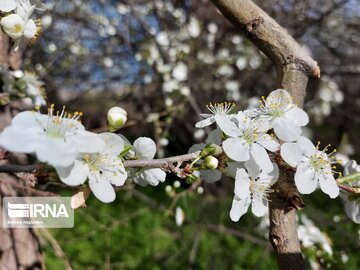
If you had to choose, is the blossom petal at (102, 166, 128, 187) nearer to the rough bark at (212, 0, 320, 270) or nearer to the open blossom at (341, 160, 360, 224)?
the rough bark at (212, 0, 320, 270)

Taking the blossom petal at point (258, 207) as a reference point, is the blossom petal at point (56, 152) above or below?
above

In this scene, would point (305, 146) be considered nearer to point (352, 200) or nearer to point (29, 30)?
point (352, 200)

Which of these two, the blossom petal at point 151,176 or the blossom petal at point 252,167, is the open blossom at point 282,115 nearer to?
the blossom petal at point 252,167

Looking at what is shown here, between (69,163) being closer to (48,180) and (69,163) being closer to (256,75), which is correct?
(48,180)

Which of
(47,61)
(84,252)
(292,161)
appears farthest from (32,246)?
(84,252)

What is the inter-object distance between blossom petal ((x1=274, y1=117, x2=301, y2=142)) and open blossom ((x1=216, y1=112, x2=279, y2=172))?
16 millimetres

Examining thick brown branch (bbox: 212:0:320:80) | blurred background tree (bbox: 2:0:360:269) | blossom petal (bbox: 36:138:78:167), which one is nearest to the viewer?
blossom petal (bbox: 36:138:78:167)

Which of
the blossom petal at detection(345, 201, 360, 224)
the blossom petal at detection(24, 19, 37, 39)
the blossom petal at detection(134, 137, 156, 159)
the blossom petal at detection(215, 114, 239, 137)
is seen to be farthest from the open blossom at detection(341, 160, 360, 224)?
the blossom petal at detection(24, 19, 37, 39)

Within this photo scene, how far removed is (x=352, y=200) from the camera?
2.81 feet

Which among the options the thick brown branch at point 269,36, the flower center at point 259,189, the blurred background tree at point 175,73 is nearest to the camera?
the flower center at point 259,189

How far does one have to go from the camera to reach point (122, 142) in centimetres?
73

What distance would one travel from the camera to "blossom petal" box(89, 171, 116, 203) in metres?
0.72

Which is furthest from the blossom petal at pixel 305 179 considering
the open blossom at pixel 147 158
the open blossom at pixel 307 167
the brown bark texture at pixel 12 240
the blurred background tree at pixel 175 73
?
the blurred background tree at pixel 175 73

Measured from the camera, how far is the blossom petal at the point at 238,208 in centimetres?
84
